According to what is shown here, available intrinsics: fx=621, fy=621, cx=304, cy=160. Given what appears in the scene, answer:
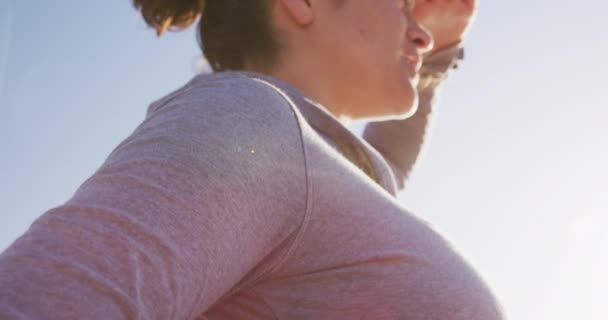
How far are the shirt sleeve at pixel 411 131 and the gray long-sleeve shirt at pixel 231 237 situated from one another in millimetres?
1198

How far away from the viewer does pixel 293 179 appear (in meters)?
0.84

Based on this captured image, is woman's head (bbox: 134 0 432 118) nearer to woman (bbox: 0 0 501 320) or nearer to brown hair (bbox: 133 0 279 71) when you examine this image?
brown hair (bbox: 133 0 279 71)

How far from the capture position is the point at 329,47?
58.9 inches

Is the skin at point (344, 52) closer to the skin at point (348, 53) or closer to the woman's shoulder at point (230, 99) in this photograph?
the skin at point (348, 53)

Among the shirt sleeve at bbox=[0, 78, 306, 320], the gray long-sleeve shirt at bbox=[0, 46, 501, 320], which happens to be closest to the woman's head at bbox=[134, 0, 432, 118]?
the gray long-sleeve shirt at bbox=[0, 46, 501, 320]

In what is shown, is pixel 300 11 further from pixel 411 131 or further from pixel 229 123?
pixel 411 131

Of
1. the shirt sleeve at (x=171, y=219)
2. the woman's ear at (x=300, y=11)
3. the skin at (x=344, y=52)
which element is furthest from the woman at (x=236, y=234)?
the woman's ear at (x=300, y=11)

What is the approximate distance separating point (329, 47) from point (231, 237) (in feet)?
2.79

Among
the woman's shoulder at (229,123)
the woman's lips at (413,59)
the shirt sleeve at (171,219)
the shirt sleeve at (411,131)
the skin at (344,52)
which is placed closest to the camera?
the shirt sleeve at (171,219)

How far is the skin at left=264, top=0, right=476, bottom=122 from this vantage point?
149 centimetres

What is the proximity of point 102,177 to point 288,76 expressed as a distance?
79 cm

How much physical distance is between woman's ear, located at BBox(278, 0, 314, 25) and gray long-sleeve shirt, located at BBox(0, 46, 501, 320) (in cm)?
55

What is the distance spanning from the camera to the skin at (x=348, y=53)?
4.88 ft

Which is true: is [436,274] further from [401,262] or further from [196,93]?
[196,93]
